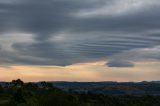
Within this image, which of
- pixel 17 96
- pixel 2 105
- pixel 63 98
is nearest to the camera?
pixel 2 105

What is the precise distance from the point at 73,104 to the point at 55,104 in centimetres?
1624

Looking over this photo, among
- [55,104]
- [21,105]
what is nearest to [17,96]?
[21,105]

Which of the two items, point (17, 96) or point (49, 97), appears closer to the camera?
point (49, 97)

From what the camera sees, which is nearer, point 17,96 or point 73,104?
point 73,104

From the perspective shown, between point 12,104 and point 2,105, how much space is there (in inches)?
283

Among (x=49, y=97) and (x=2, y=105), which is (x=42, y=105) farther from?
(x=2, y=105)

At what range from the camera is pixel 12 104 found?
162000 millimetres

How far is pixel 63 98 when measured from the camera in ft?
550

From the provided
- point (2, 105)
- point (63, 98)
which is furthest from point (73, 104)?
point (2, 105)

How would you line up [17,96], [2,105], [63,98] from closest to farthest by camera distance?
[2,105] → [63,98] → [17,96]

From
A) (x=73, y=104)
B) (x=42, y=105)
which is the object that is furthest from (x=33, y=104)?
(x=73, y=104)

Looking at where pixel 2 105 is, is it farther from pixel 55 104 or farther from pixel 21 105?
pixel 55 104

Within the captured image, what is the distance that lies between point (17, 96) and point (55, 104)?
3884 cm

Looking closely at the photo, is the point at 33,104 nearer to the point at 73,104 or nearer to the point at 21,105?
the point at 21,105
